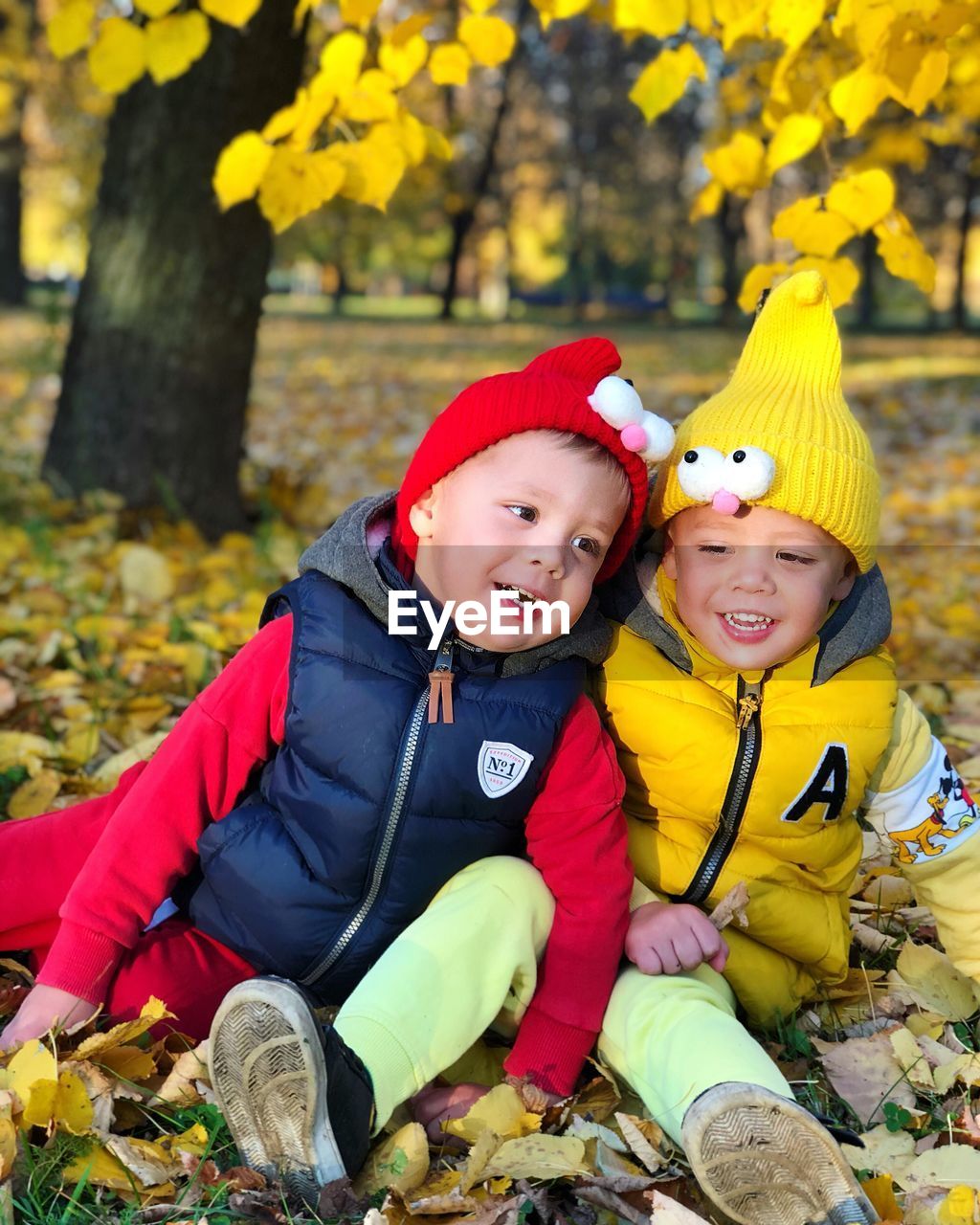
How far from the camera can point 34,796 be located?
284 centimetres

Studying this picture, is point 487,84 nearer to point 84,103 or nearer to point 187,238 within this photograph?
point 84,103

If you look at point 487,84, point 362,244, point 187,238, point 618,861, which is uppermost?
point 487,84

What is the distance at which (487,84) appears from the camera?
2761 cm

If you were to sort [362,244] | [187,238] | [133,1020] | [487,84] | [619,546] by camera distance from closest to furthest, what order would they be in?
1. [133,1020]
2. [619,546]
3. [187,238]
4. [487,84]
5. [362,244]

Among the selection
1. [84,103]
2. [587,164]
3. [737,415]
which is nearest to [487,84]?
[587,164]

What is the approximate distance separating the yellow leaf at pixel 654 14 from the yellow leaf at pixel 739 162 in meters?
0.60

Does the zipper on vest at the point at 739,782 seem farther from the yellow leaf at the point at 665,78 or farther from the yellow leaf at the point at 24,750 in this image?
the yellow leaf at the point at 24,750

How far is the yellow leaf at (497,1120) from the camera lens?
6.23 ft

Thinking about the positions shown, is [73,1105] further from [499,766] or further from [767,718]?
[767,718]

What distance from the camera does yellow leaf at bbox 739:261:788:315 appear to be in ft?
10.1

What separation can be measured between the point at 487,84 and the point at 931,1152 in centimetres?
2843

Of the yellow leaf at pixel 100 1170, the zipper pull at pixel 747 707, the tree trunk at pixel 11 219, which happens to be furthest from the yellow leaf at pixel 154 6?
the tree trunk at pixel 11 219

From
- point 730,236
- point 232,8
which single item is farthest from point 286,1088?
point 730,236
